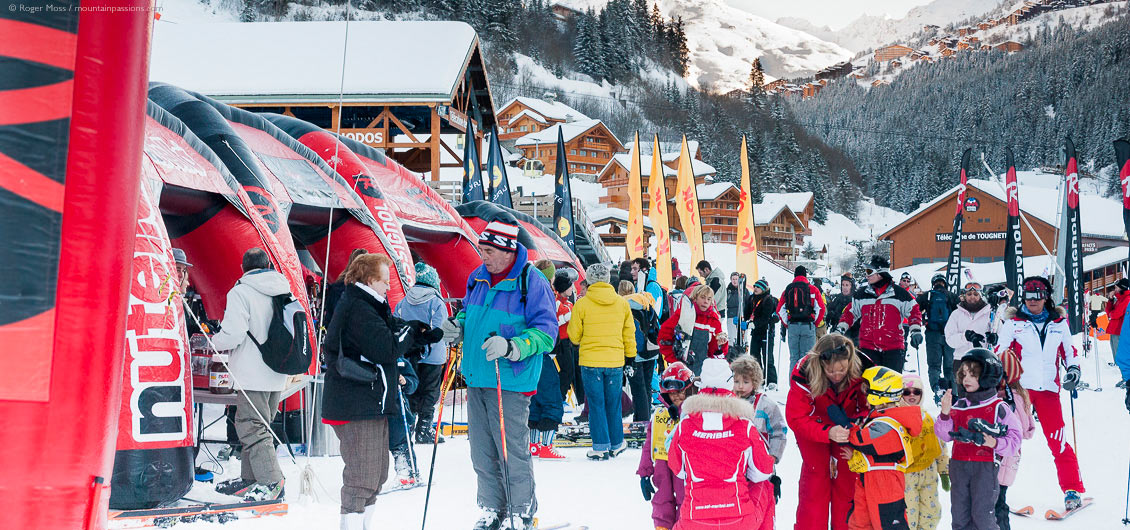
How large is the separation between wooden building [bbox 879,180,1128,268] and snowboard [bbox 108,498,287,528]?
43.9m

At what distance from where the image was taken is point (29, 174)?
4.67 feet

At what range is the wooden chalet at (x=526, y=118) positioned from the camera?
70.6m

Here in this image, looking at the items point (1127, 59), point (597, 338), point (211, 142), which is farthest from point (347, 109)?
point (1127, 59)

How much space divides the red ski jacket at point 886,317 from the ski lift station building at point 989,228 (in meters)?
36.3

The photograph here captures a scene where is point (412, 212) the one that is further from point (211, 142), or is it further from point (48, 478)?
point (48, 478)

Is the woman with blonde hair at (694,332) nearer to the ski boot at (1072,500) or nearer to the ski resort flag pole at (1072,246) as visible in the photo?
the ski boot at (1072,500)

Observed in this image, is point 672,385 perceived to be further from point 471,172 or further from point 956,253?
point 956,253

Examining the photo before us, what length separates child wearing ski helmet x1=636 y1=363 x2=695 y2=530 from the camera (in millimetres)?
→ 3898

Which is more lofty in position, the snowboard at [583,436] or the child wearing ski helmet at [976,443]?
the child wearing ski helmet at [976,443]

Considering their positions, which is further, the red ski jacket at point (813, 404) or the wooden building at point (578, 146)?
the wooden building at point (578, 146)

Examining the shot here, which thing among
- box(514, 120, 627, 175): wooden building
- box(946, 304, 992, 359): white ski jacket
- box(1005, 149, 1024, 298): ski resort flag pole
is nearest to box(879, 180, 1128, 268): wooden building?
box(514, 120, 627, 175): wooden building

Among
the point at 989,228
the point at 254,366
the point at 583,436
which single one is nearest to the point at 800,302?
the point at 583,436

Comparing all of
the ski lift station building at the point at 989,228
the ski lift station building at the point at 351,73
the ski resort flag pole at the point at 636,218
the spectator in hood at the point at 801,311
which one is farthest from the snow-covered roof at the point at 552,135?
the spectator in hood at the point at 801,311

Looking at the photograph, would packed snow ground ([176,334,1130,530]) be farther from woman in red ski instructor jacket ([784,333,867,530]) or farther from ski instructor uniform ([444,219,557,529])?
woman in red ski instructor jacket ([784,333,867,530])
